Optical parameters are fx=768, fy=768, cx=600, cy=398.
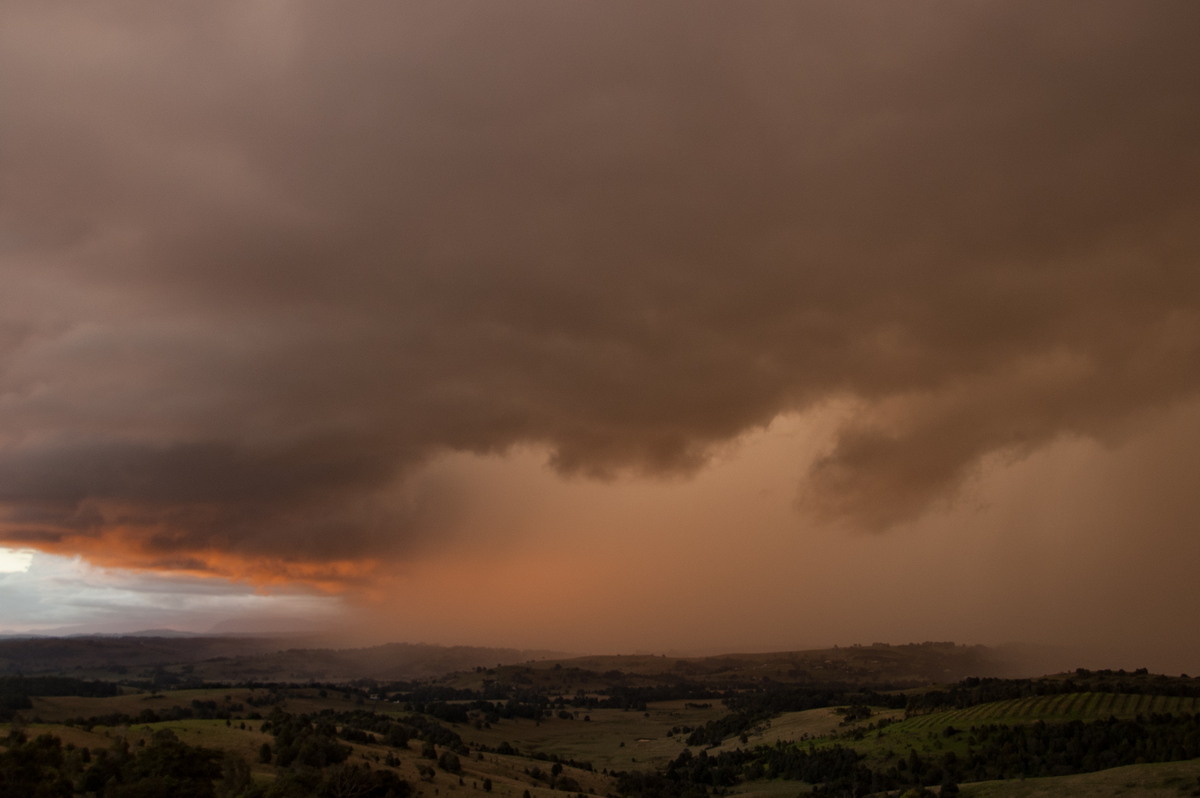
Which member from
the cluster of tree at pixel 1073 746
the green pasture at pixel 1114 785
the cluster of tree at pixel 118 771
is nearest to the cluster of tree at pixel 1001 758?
the cluster of tree at pixel 1073 746

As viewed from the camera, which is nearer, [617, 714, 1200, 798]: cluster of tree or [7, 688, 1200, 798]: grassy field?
[7, 688, 1200, 798]: grassy field

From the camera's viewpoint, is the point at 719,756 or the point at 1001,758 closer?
the point at 1001,758

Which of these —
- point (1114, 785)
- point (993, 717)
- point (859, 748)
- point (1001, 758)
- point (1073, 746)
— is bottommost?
point (859, 748)

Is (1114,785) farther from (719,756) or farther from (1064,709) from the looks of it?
(719,756)

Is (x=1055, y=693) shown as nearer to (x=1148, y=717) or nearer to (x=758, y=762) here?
(x=1148, y=717)

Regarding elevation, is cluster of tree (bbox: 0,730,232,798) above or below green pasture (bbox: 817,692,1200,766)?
above

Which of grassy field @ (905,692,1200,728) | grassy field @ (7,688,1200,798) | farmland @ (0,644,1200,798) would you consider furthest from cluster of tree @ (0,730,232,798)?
grassy field @ (905,692,1200,728)

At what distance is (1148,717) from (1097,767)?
109 feet

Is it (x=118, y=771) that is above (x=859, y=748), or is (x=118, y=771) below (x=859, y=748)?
above

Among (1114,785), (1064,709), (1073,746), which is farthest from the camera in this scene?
(1064,709)

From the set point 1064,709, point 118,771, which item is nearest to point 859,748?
point 1064,709

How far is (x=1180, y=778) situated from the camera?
295 ft

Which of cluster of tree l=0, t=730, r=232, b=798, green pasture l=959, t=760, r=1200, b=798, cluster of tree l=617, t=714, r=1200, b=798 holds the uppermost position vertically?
cluster of tree l=0, t=730, r=232, b=798

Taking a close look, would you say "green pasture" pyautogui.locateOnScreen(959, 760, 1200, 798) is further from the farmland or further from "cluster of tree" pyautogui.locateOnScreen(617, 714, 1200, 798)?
"cluster of tree" pyautogui.locateOnScreen(617, 714, 1200, 798)
